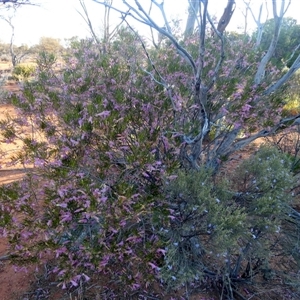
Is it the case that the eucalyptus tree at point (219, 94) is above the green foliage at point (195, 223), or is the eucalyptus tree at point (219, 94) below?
above

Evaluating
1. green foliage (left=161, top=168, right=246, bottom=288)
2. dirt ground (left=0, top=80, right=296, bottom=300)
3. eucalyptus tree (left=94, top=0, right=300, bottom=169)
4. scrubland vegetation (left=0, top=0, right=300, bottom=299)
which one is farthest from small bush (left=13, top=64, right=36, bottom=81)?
green foliage (left=161, top=168, right=246, bottom=288)

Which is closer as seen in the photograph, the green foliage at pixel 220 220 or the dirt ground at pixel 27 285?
the green foliage at pixel 220 220

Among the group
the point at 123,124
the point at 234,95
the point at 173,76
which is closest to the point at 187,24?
the point at 173,76

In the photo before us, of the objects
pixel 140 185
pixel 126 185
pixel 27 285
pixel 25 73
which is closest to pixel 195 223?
pixel 140 185

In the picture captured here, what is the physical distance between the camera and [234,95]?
2.37 m

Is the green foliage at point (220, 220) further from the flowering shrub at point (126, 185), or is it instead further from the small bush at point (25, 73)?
the small bush at point (25, 73)

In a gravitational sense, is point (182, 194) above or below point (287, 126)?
below

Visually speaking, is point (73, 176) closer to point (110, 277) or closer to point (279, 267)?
point (110, 277)

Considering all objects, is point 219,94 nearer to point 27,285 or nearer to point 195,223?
point 195,223

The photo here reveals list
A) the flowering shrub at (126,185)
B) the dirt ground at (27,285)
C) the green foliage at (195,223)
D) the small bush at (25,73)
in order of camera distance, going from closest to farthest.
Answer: the flowering shrub at (126,185) → the green foliage at (195,223) → the dirt ground at (27,285) → the small bush at (25,73)

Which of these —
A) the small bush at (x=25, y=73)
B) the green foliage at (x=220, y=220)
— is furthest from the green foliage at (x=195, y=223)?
the small bush at (x=25, y=73)

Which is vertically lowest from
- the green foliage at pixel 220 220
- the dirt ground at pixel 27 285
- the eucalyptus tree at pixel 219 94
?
the dirt ground at pixel 27 285

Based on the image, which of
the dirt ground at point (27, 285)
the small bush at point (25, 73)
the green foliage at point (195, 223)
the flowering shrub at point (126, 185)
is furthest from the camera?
the small bush at point (25, 73)

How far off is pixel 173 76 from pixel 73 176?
4.81 ft
